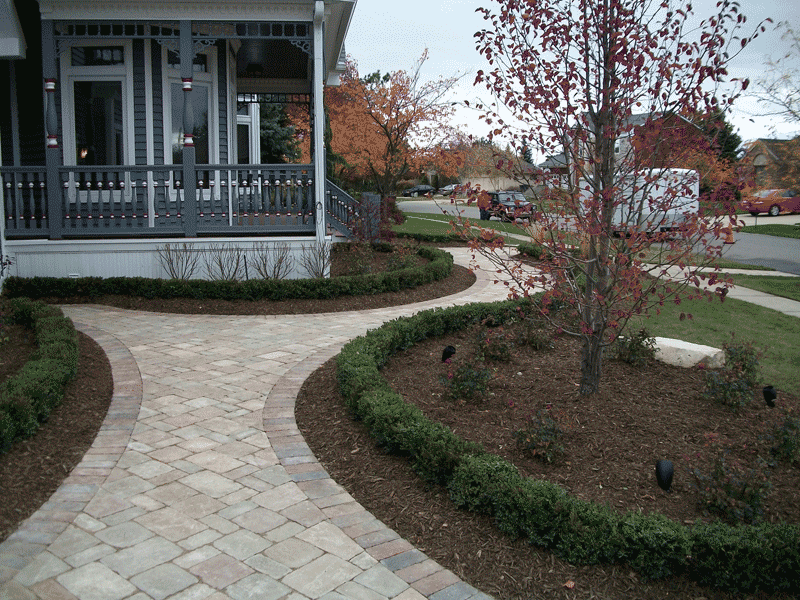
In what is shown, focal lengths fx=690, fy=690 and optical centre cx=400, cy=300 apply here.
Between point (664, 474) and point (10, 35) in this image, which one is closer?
point (664, 474)

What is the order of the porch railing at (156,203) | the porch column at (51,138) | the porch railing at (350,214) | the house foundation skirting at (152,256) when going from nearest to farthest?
the porch column at (51,138) < the house foundation skirting at (152,256) < the porch railing at (156,203) < the porch railing at (350,214)

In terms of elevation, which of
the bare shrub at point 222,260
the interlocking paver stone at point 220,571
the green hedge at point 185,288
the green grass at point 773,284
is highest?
the bare shrub at point 222,260

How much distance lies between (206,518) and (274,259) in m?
7.22

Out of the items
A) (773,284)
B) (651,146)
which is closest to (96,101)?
(651,146)

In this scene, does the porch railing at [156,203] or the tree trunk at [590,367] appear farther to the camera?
the porch railing at [156,203]

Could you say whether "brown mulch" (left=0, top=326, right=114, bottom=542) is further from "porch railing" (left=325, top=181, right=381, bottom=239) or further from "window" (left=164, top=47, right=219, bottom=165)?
"porch railing" (left=325, top=181, right=381, bottom=239)

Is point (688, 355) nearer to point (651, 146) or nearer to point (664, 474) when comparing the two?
point (651, 146)

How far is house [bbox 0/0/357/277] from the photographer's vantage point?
10195 millimetres

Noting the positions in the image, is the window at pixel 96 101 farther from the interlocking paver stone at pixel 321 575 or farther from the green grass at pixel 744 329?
the interlocking paver stone at pixel 321 575

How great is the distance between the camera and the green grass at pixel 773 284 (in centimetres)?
1153

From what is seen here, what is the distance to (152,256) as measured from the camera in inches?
411

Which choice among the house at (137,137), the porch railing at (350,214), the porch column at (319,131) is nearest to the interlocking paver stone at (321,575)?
the house at (137,137)

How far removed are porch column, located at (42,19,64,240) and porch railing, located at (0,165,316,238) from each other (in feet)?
0.06

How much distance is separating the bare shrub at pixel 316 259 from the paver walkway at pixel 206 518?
4375 millimetres
